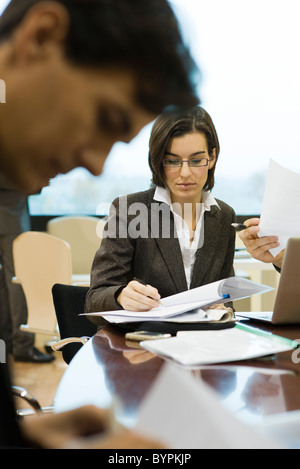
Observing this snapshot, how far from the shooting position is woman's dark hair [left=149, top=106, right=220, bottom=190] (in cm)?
168

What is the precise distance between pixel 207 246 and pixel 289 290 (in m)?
0.63

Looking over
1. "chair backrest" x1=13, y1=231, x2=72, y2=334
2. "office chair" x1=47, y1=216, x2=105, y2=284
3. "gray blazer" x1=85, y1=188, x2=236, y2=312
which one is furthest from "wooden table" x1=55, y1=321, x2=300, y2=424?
"office chair" x1=47, y1=216, x2=105, y2=284

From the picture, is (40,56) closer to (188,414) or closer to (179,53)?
(179,53)

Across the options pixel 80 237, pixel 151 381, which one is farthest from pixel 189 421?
pixel 80 237

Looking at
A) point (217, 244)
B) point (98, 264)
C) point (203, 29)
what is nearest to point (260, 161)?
point (203, 29)

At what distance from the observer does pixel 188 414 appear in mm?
368

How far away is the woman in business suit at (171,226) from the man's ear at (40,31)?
3.69 feet

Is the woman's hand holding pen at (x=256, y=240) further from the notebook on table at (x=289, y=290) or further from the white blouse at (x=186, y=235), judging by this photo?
the white blouse at (x=186, y=235)

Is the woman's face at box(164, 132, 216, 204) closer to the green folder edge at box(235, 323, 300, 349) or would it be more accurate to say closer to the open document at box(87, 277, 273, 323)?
the open document at box(87, 277, 273, 323)

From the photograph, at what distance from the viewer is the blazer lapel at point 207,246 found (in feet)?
5.59

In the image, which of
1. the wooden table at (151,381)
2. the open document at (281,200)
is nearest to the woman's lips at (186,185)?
the open document at (281,200)

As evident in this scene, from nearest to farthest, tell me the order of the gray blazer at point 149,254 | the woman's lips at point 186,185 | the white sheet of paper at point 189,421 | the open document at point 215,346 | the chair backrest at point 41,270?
the white sheet of paper at point 189,421 < the open document at point 215,346 < the gray blazer at point 149,254 < the woman's lips at point 186,185 < the chair backrest at point 41,270
